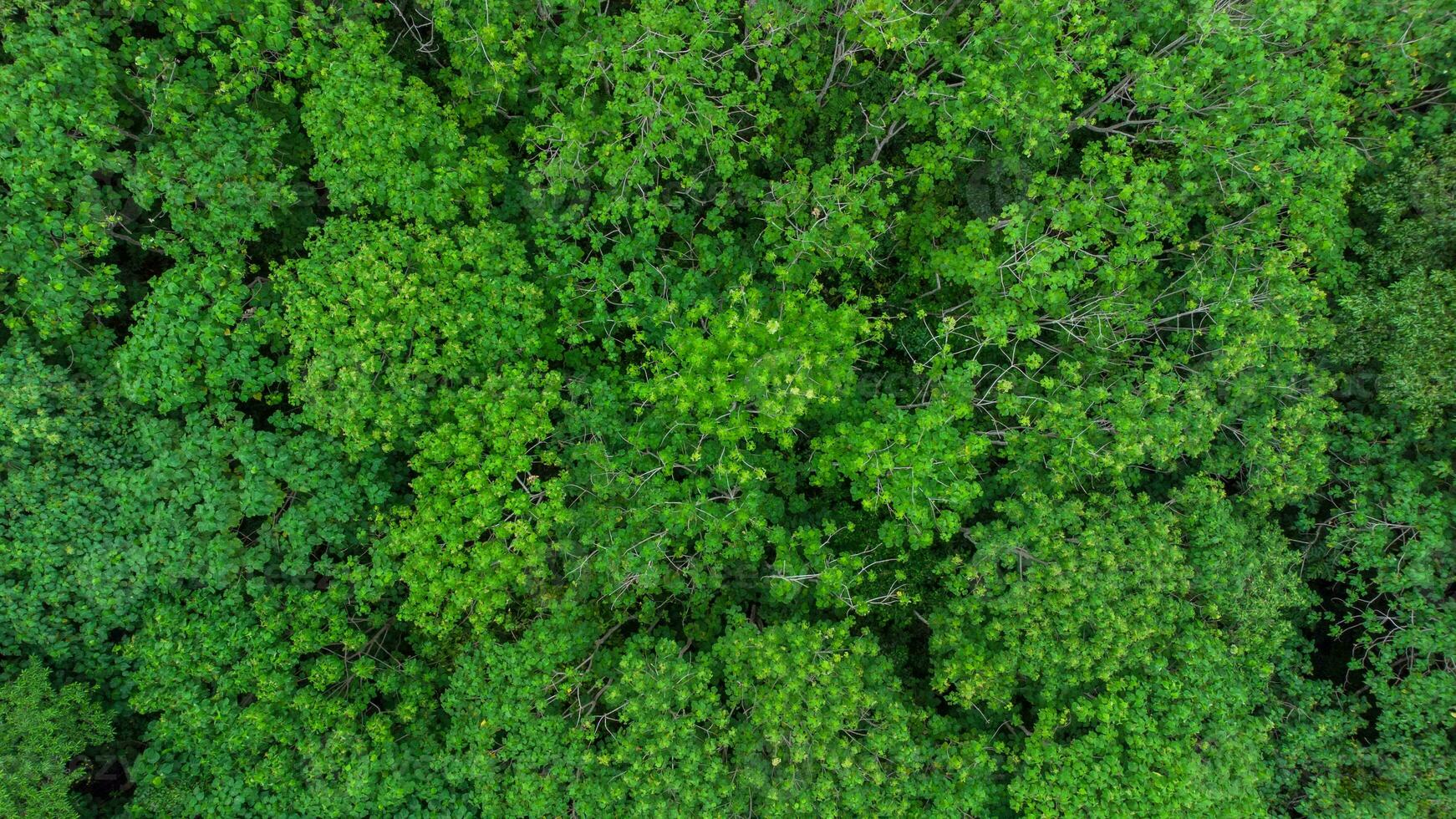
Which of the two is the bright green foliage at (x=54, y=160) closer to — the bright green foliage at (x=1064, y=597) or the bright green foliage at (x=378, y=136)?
the bright green foliage at (x=378, y=136)

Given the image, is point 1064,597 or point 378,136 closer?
point 1064,597

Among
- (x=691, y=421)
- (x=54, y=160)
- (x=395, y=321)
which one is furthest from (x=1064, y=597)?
(x=54, y=160)

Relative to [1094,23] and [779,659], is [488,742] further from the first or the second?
[1094,23]

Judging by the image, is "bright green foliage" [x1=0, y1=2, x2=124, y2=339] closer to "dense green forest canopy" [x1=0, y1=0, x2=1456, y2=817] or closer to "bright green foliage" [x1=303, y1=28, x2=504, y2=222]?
"dense green forest canopy" [x1=0, y1=0, x2=1456, y2=817]

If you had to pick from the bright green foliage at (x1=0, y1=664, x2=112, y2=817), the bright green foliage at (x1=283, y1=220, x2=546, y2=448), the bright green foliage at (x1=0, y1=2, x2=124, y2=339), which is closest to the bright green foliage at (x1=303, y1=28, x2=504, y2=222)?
the bright green foliage at (x1=283, y1=220, x2=546, y2=448)

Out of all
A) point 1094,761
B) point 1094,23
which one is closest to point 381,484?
point 1094,761

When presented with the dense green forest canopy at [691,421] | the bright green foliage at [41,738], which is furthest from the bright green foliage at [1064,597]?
the bright green foliage at [41,738]

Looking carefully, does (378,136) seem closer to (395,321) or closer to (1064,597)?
(395,321)
